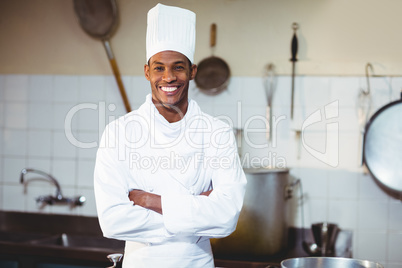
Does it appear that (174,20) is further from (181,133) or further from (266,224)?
(266,224)

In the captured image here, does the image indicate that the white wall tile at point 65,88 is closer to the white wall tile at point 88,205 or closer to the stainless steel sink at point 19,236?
the white wall tile at point 88,205

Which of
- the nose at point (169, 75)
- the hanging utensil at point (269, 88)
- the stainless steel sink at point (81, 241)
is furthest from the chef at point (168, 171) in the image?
the stainless steel sink at point (81, 241)

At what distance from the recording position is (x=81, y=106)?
98.8 inches

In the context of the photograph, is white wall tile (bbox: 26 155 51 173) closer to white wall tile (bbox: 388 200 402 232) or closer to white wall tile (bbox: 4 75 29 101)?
white wall tile (bbox: 4 75 29 101)

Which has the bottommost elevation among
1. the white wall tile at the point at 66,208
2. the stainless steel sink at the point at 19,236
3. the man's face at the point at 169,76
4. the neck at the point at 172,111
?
the stainless steel sink at the point at 19,236

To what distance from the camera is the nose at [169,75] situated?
1428 millimetres

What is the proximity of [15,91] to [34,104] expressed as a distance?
5.7 inches

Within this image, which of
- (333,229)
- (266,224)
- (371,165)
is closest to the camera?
(266,224)

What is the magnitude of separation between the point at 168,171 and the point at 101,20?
4.37 feet

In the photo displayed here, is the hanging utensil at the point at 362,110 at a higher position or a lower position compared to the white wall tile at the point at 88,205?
higher

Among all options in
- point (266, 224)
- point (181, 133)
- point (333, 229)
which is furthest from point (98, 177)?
point (333, 229)

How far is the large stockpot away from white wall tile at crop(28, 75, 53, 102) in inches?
→ 52.1

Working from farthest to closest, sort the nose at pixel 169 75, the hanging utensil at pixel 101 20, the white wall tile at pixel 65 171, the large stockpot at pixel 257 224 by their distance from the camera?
the white wall tile at pixel 65 171 < the hanging utensil at pixel 101 20 < the large stockpot at pixel 257 224 < the nose at pixel 169 75

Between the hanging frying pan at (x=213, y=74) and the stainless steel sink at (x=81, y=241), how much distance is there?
94 cm
